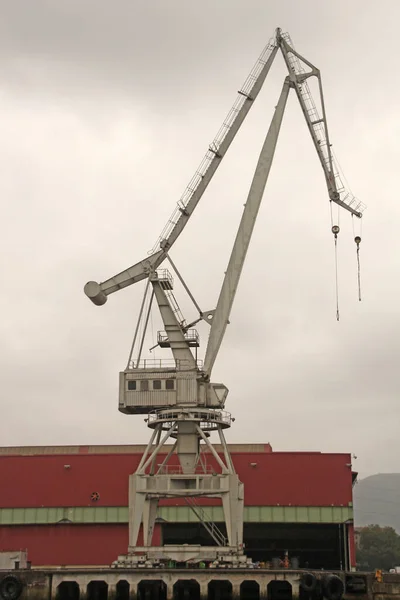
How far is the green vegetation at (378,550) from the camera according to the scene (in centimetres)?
15338

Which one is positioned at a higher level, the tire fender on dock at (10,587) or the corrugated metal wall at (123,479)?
the corrugated metal wall at (123,479)

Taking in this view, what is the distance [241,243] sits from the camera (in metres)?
52.6

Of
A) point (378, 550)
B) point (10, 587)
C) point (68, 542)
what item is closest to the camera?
point (10, 587)

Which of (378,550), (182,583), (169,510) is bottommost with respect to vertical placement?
(182,583)

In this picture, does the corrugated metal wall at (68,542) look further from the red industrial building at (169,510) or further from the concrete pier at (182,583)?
the concrete pier at (182,583)

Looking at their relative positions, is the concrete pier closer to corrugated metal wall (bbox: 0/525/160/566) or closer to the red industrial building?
corrugated metal wall (bbox: 0/525/160/566)

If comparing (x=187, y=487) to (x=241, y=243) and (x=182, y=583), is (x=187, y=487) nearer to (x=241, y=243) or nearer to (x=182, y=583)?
(x=182, y=583)

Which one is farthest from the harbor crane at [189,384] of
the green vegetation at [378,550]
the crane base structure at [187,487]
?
the green vegetation at [378,550]

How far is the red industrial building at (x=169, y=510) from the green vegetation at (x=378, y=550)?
3526 inches

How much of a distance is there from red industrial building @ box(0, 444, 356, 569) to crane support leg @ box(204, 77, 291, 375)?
46.4 ft

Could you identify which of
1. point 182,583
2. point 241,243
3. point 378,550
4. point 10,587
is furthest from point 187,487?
point 378,550

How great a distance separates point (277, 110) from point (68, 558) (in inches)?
1384

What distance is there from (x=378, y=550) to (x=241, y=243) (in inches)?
4913

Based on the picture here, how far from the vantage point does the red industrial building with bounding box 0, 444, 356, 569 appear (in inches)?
2395
